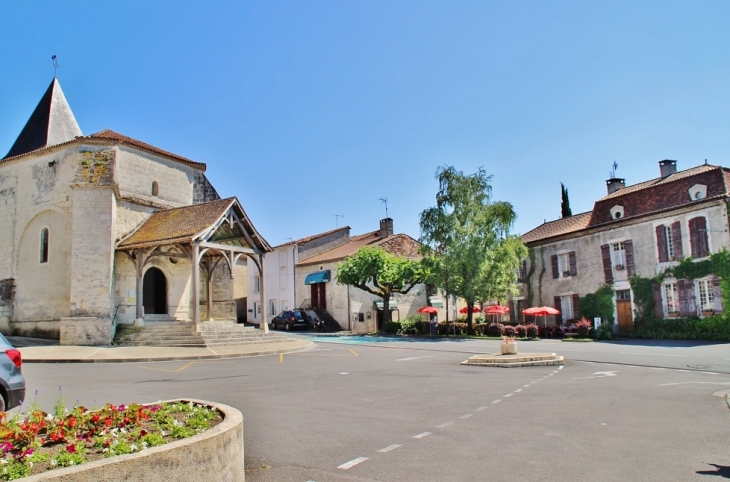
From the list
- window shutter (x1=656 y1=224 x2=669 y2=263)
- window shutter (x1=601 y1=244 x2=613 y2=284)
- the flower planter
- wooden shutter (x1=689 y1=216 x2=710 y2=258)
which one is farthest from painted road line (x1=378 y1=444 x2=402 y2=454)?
window shutter (x1=601 y1=244 x2=613 y2=284)

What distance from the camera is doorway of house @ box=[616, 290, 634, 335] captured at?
30141 mm

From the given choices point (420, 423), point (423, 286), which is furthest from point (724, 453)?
point (423, 286)

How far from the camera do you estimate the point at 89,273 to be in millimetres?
22094

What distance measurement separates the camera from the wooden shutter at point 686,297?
26.8 meters

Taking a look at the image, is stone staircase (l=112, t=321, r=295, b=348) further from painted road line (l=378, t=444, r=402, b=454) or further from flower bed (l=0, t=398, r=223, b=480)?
flower bed (l=0, t=398, r=223, b=480)

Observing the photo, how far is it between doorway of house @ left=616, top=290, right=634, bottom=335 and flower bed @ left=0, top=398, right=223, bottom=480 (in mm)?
29425

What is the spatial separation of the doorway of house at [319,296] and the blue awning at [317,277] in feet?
1.63

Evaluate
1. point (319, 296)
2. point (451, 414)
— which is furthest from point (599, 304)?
point (451, 414)

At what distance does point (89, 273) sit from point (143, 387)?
12880 mm

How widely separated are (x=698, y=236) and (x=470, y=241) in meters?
11.3

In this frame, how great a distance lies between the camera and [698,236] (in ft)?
87.4

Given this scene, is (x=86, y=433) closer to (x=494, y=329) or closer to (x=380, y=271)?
(x=494, y=329)

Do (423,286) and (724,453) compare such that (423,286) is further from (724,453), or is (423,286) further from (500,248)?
(724,453)

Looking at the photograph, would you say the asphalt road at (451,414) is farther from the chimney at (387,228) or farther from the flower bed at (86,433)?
the chimney at (387,228)
